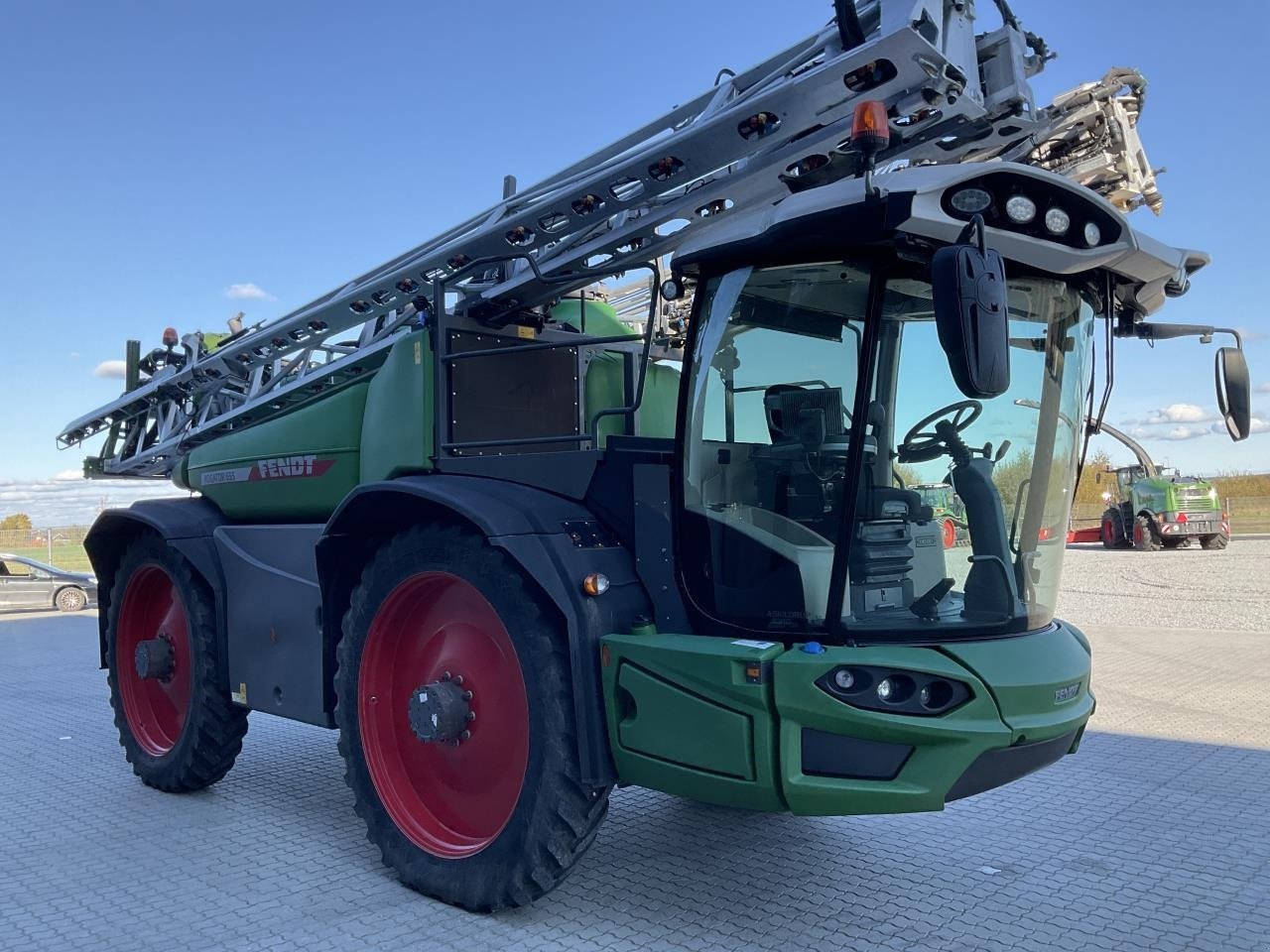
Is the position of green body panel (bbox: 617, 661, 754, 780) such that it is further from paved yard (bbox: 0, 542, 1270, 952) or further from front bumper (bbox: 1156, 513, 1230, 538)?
front bumper (bbox: 1156, 513, 1230, 538)

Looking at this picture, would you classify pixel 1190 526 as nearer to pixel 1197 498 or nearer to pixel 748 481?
pixel 1197 498

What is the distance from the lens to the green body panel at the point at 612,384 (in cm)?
453

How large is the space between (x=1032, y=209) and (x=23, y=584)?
675 inches

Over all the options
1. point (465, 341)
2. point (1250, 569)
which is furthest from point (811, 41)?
point (1250, 569)

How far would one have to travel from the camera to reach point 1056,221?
3125mm

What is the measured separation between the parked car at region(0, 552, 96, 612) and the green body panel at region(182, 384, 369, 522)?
12499mm

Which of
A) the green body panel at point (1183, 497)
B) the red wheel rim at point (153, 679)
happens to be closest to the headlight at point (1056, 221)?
the red wheel rim at point (153, 679)

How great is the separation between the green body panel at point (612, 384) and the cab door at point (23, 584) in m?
14.4

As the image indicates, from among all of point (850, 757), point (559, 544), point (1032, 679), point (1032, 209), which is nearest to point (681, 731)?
point (850, 757)

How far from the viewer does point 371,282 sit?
509cm

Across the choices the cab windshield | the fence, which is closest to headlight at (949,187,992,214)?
the cab windshield

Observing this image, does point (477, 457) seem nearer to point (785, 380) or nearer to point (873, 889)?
point (785, 380)

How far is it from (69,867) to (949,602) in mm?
3598

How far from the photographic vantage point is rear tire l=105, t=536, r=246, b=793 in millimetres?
5078
